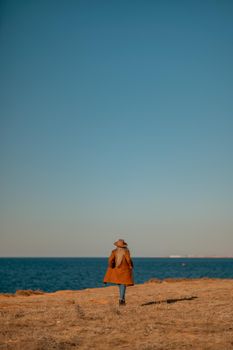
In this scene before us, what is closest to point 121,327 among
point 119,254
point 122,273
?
point 122,273

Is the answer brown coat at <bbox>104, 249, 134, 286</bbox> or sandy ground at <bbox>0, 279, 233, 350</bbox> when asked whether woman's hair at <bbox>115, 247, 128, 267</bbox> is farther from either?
sandy ground at <bbox>0, 279, 233, 350</bbox>

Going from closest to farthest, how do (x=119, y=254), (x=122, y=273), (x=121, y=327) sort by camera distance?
(x=121, y=327)
(x=122, y=273)
(x=119, y=254)

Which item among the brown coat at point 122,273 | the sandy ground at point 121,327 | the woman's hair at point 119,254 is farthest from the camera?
the woman's hair at point 119,254

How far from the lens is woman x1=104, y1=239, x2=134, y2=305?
13773 mm

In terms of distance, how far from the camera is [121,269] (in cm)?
1388

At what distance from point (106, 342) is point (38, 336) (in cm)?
150

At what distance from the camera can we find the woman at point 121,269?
13773 mm

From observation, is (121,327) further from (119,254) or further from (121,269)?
(119,254)

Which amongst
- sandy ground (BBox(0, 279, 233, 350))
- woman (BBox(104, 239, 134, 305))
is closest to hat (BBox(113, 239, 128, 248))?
woman (BBox(104, 239, 134, 305))

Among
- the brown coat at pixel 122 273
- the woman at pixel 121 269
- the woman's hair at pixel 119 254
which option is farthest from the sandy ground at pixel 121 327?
the woman's hair at pixel 119 254

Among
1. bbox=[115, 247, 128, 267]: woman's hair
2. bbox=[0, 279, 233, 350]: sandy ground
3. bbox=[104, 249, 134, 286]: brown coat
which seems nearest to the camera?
bbox=[0, 279, 233, 350]: sandy ground

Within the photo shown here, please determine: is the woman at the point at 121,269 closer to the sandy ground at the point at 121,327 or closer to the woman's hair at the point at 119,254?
the woman's hair at the point at 119,254

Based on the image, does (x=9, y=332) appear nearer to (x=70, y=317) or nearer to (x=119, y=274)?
(x=70, y=317)

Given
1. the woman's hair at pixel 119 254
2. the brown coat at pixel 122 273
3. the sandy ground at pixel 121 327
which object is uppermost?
the woman's hair at pixel 119 254
